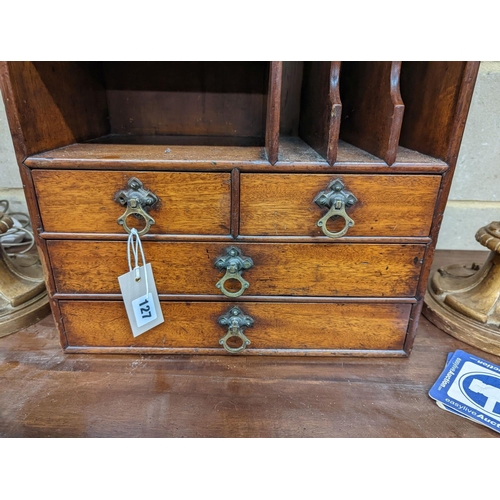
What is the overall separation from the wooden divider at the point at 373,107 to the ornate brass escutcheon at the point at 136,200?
14.5 inches

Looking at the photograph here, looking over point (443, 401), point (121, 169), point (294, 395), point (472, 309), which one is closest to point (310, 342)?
point (294, 395)

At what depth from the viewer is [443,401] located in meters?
0.63

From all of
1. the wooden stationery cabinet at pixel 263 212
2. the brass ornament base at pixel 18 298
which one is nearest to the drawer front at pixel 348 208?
the wooden stationery cabinet at pixel 263 212

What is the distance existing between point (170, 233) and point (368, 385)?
0.43 meters

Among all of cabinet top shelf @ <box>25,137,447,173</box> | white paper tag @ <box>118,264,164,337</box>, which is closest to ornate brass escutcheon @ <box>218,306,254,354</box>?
white paper tag @ <box>118,264,164,337</box>

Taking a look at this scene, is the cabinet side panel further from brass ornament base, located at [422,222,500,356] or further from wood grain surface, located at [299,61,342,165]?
brass ornament base, located at [422,222,500,356]

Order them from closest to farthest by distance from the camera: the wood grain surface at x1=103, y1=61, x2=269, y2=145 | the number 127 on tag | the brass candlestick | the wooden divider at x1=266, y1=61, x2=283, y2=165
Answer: the wooden divider at x1=266, y1=61, x2=283, y2=165, the number 127 on tag, the brass candlestick, the wood grain surface at x1=103, y1=61, x2=269, y2=145

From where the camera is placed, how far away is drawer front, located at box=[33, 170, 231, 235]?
0.59 meters

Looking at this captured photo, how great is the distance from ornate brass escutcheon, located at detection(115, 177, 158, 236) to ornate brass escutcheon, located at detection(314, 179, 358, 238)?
0.86ft

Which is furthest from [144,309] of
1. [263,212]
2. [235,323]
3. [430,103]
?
[430,103]

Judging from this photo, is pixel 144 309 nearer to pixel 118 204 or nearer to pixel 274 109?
pixel 118 204

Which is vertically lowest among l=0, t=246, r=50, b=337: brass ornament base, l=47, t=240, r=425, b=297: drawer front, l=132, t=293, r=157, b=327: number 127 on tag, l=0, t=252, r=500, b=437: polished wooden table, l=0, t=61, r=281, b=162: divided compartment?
l=0, t=252, r=500, b=437: polished wooden table

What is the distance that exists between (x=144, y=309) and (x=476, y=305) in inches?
26.0

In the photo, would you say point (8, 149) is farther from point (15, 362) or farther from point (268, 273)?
point (268, 273)
